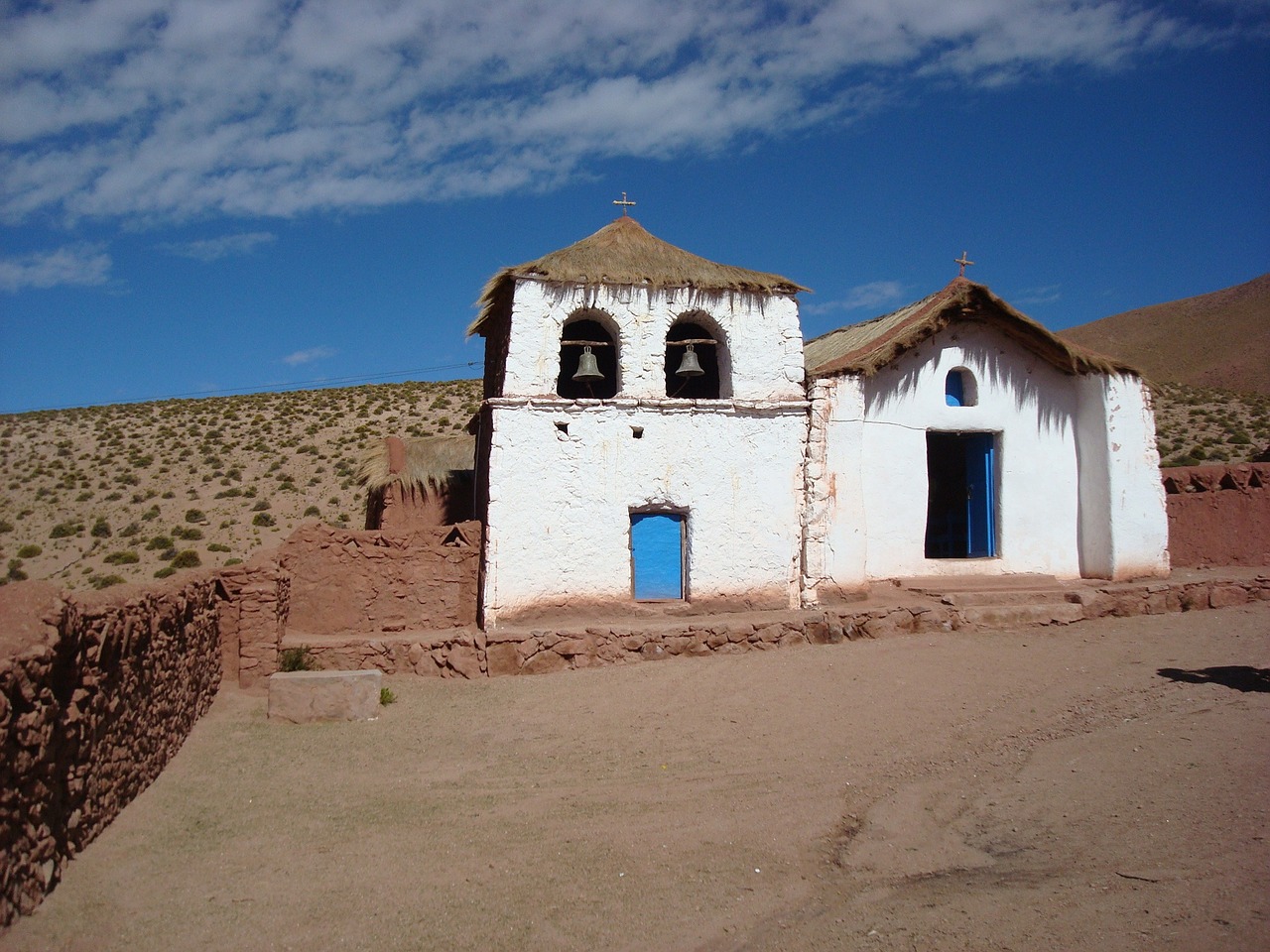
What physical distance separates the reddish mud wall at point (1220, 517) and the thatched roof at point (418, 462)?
37.0ft

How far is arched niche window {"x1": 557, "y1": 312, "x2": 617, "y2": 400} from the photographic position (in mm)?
12883

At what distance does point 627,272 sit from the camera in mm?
12039

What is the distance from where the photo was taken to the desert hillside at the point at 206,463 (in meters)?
27.3

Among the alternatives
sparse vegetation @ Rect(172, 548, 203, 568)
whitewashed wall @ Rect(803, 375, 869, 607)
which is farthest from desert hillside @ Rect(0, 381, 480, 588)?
whitewashed wall @ Rect(803, 375, 869, 607)

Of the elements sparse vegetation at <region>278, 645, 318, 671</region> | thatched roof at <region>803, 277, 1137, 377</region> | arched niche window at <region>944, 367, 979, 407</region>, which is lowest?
sparse vegetation at <region>278, 645, 318, 671</region>

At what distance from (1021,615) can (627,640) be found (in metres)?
5.05

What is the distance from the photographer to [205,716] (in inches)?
348

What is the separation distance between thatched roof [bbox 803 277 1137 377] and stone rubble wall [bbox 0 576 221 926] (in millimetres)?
8390

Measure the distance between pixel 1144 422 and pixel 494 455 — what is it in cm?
936

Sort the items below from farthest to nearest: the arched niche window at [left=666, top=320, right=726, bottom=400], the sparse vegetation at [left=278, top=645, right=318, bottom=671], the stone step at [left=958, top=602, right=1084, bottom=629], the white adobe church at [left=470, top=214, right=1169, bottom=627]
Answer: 1. the arched niche window at [left=666, top=320, right=726, bottom=400]
2. the stone step at [left=958, top=602, right=1084, bottom=629]
3. the white adobe church at [left=470, top=214, right=1169, bottom=627]
4. the sparse vegetation at [left=278, top=645, right=318, bottom=671]

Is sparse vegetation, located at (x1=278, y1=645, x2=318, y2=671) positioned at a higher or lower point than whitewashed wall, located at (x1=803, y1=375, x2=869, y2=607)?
lower

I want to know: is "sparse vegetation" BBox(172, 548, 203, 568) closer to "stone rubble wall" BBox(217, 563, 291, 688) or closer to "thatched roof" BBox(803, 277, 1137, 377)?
"stone rubble wall" BBox(217, 563, 291, 688)

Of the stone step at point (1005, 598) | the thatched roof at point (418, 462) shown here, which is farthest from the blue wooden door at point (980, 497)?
the thatched roof at point (418, 462)

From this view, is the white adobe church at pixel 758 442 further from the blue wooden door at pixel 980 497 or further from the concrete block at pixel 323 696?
the concrete block at pixel 323 696
